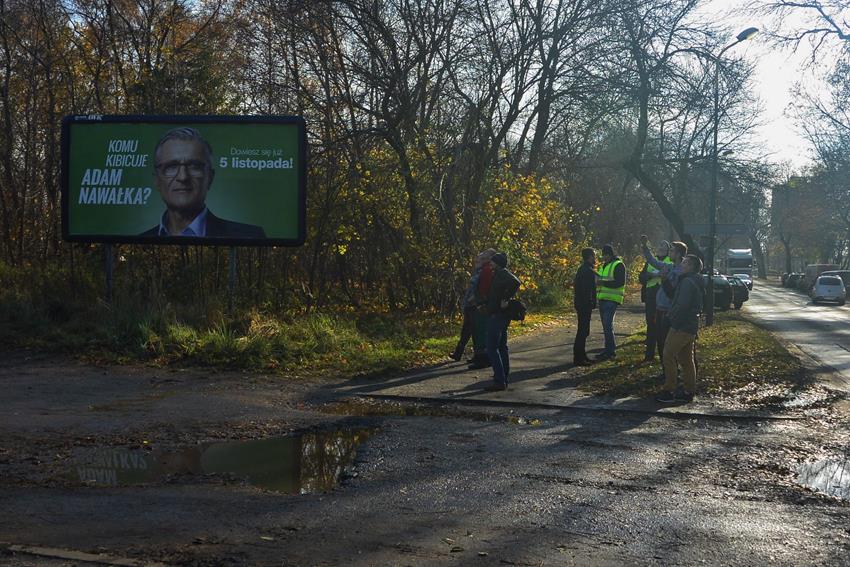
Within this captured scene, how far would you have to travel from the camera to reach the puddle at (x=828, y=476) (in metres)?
7.03

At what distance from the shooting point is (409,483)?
22.8 feet

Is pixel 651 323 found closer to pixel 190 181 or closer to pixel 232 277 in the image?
pixel 232 277

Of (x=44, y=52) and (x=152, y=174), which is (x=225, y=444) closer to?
(x=152, y=174)

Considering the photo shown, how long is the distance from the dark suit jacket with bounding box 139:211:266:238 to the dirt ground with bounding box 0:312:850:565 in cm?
483

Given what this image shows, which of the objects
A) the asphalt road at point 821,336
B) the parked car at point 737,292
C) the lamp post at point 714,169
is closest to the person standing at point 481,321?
the asphalt road at point 821,336

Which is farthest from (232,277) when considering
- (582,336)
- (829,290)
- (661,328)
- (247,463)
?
(829,290)

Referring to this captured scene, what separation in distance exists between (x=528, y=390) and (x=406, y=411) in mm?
2171

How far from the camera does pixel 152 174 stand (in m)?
16.0

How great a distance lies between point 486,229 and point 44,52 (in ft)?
38.7

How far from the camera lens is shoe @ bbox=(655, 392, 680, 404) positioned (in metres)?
11.0

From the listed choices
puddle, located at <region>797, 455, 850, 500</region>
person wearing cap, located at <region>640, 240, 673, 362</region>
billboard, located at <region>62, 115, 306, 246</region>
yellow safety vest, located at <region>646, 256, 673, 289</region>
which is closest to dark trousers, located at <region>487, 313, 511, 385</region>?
person wearing cap, located at <region>640, 240, 673, 362</region>

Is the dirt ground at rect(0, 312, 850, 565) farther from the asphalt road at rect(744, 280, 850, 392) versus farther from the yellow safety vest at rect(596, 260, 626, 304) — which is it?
the asphalt road at rect(744, 280, 850, 392)

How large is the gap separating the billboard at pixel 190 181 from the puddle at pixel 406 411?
5806 millimetres

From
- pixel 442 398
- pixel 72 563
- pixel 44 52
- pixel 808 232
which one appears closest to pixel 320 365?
pixel 442 398
